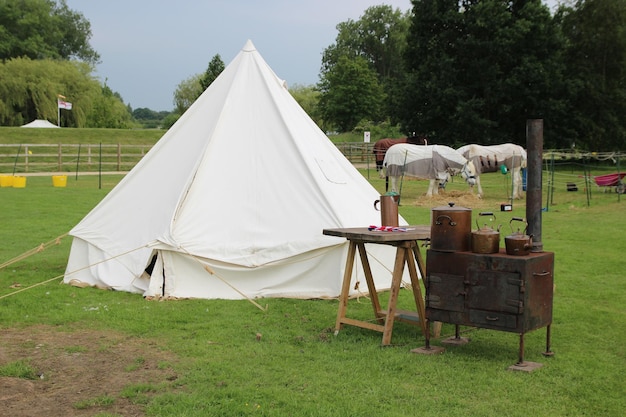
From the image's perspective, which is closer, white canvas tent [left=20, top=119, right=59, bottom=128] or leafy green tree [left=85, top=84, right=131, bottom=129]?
white canvas tent [left=20, top=119, right=59, bottom=128]

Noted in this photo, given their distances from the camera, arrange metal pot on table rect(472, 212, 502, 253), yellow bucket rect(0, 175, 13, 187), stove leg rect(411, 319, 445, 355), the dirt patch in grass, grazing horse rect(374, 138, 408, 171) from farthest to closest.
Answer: grazing horse rect(374, 138, 408, 171)
yellow bucket rect(0, 175, 13, 187)
stove leg rect(411, 319, 445, 355)
metal pot on table rect(472, 212, 502, 253)
the dirt patch in grass

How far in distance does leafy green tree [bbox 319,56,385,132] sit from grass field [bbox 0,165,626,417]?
55554 mm

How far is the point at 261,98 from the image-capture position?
31.6 ft

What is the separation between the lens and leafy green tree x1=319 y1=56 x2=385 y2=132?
64.2 metres

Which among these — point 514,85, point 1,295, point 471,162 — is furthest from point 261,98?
point 514,85

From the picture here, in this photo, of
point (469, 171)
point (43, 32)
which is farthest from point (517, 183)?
point (43, 32)

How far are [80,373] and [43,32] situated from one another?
7374 cm

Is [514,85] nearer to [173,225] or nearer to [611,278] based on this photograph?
[611,278]

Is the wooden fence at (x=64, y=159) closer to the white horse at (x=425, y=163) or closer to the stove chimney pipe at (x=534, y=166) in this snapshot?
the white horse at (x=425, y=163)

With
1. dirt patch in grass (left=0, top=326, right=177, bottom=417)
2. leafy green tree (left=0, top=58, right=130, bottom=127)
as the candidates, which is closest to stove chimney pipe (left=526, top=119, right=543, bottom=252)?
dirt patch in grass (left=0, top=326, right=177, bottom=417)

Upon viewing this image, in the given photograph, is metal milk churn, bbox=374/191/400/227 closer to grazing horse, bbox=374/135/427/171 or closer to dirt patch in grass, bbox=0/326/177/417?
dirt patch in grass, bbox=0/326/177/417

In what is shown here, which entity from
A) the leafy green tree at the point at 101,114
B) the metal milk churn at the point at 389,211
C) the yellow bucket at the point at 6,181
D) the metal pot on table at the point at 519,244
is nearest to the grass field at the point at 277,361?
the metal pot on table at the point at 519,244

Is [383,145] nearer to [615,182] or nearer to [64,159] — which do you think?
[615,182]

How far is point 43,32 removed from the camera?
71938mm
